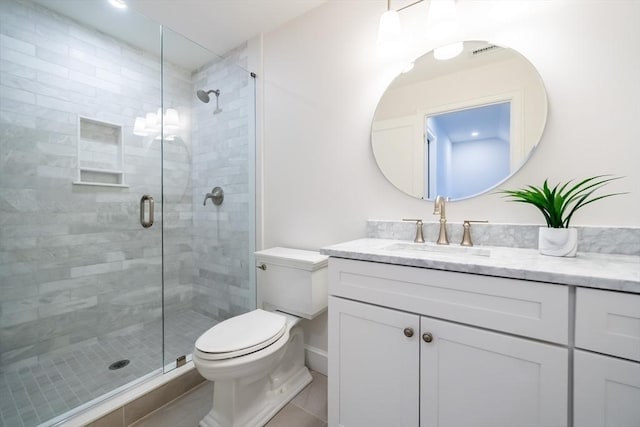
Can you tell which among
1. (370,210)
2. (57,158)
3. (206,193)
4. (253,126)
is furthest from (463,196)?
(57,158)

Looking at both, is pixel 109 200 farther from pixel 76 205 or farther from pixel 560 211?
Result: pixel 560 211

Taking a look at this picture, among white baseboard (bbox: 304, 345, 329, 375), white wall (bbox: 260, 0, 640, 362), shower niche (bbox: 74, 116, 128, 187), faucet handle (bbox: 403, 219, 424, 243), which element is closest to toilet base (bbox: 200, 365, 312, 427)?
white baseboard (bbox: 304, 345, 329, 375)

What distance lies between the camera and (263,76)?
6.67 feet

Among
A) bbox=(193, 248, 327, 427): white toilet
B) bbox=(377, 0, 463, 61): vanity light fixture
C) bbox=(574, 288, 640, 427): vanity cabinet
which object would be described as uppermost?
bbox=(377, 0, 463, 61): vanity light fixture

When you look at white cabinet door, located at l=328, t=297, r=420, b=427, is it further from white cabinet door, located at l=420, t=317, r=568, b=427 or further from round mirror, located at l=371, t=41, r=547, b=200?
round mirror, located at l=371, t=41, r=547, b=200

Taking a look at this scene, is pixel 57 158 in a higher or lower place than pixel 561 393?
higher

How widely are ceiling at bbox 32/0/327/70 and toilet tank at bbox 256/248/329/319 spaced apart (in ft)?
5.38

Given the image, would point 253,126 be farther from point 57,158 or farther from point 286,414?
point 286,414

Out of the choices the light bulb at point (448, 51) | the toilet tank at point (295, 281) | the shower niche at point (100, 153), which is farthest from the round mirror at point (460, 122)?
the shower niche at point (100, 153)

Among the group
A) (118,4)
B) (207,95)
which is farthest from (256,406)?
(118,4)

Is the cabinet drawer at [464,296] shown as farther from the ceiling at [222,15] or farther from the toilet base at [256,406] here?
the ceiling at [222,15]

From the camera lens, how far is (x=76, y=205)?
1.84 m

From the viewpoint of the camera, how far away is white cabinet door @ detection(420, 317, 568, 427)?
0.71 m

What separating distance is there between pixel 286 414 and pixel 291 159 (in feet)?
5.01
